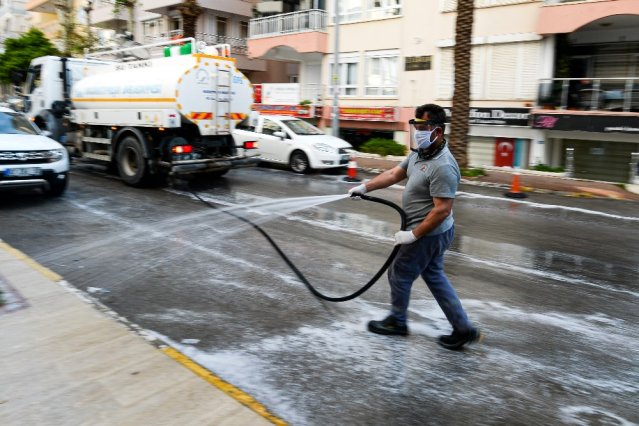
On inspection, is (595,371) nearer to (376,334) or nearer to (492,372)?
(492,372)

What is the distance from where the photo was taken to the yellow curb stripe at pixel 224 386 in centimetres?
325

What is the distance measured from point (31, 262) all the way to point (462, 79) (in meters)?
12.9

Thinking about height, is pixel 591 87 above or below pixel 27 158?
above

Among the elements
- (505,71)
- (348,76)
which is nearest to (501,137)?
(505,71)

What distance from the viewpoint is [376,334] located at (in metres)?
4.57

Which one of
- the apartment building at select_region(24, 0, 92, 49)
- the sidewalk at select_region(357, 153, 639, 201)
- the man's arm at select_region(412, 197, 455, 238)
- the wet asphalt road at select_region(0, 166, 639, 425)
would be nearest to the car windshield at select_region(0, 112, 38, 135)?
the wet asphalt road at select_region(0, 166, 639, 425)

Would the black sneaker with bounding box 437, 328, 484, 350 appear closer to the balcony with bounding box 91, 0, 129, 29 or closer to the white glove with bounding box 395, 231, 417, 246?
Result: the white glove with bounding box 395, 231, 417, 246

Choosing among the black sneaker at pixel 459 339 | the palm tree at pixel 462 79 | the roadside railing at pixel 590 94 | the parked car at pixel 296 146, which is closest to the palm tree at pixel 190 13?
the parked car at pixel 296 146

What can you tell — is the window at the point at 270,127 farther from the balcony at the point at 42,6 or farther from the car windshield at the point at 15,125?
the balcony at the point at 42,6

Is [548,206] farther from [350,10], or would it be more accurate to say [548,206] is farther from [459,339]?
[350,10]

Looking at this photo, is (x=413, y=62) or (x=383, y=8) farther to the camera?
(x=383, y=8)

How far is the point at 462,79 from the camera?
1563 cm

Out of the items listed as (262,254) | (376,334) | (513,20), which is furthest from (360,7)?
(376,334)

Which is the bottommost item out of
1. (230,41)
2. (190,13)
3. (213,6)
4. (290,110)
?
(290,110)
